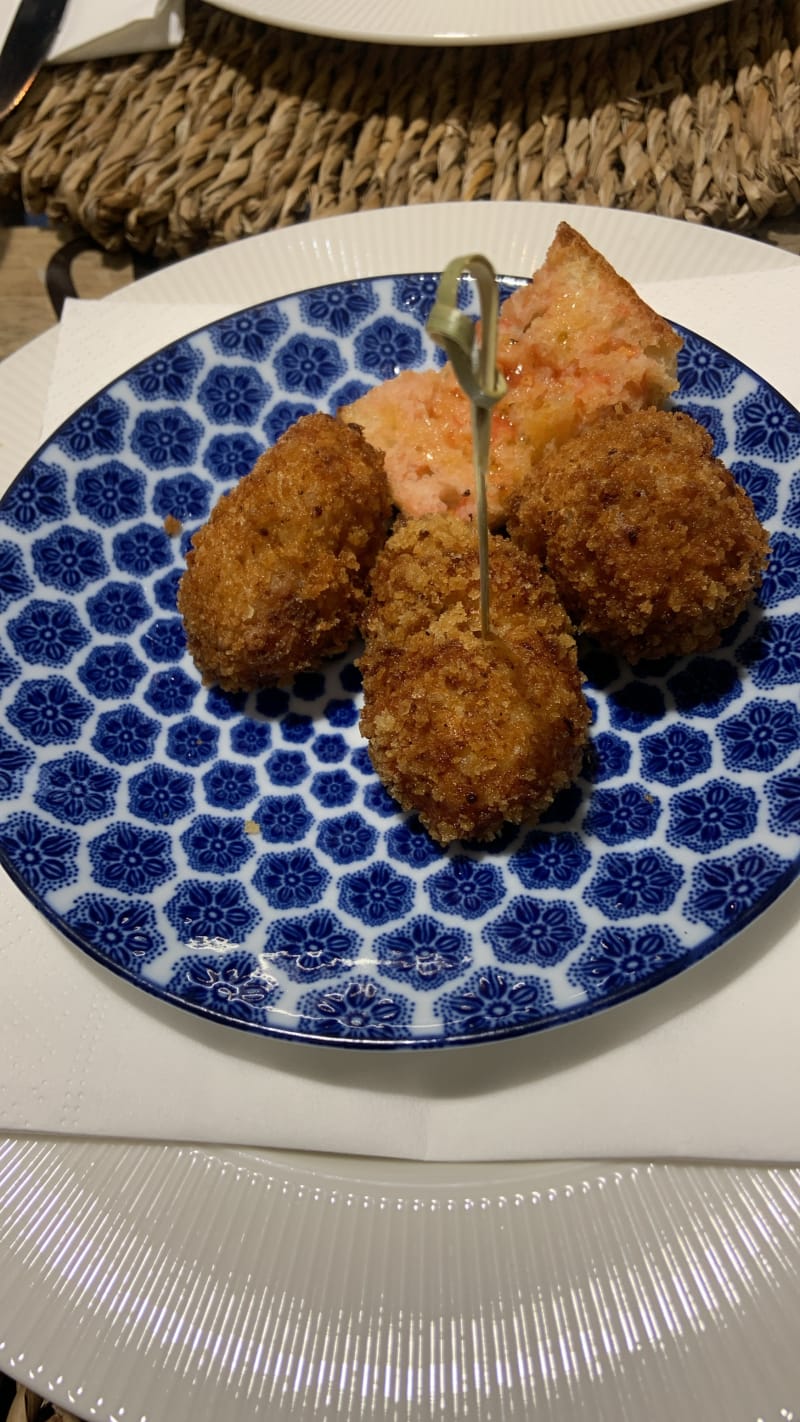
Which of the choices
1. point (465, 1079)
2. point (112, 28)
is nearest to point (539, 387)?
point (465, 1079)

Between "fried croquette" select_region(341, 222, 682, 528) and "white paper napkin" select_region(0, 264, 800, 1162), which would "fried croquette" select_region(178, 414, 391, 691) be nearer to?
"fried croquette" select_region(341, 222, 682, 528)

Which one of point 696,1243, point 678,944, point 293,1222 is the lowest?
point 696,1243

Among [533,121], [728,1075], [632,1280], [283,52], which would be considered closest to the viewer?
[632,1280]

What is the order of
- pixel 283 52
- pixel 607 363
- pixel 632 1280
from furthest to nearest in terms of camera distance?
pixel 283 52 → pixel 607 363 → pixel 632 1280

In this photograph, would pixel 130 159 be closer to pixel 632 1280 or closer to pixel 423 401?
pixel 423 401

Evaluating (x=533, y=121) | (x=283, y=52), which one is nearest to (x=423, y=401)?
(x=533, y=121)

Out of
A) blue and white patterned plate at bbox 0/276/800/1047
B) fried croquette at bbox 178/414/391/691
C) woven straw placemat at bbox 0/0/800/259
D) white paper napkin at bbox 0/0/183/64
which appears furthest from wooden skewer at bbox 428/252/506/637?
white paper napkin at bbox 0/0/183/64
